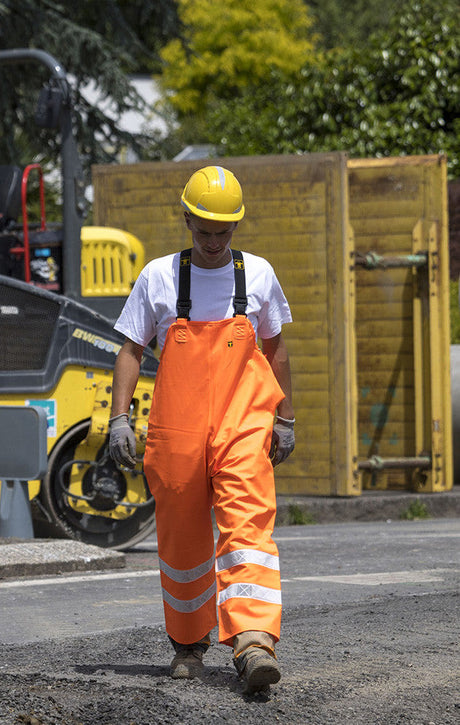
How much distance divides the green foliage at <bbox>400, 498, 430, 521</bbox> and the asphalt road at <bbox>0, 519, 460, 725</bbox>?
3.11 m

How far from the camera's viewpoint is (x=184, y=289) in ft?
14.1

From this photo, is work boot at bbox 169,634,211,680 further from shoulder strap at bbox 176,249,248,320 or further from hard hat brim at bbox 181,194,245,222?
hard hat brim at bbox 181,194,245,222

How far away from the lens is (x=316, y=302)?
10.7 metres

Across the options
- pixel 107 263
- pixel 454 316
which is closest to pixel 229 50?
pixel 454 316

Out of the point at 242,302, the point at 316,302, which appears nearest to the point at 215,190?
the point at 242,302

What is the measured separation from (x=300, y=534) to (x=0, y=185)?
3.35 metres

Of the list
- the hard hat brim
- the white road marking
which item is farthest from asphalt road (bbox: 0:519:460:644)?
the hard hat brim

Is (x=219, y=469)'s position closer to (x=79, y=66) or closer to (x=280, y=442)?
(x=280, y=442)

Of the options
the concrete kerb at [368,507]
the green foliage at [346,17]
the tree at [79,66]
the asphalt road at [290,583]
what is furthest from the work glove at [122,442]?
the green foliage at [346,17]

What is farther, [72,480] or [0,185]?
→ [0,185]

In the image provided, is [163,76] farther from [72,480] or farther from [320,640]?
[320,640]

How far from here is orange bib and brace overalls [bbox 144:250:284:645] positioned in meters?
4.10

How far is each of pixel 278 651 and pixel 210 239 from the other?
4.92 ft

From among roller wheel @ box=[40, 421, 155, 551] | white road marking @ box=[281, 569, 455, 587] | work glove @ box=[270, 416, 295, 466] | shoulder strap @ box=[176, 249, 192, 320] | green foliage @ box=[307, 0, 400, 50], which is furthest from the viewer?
green foliage @ box=[307, 0, 400, 50]
